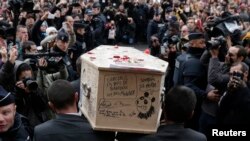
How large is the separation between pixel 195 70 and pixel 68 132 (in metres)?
2.84

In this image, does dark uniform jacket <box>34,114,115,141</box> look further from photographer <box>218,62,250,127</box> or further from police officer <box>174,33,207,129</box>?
police officer <box>174,33,207,129</box>

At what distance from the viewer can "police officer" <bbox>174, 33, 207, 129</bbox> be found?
5.55 m

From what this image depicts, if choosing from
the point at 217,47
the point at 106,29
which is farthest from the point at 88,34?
the point at 217,47

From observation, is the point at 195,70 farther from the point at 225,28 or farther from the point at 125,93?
the point at 125,93

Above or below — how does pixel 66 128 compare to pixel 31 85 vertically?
above

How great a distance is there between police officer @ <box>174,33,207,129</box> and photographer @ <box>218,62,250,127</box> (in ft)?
1.93

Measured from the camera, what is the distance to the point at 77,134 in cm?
298

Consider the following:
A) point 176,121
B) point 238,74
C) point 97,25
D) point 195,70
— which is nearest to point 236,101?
point 238,74

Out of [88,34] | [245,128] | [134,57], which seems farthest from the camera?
[88,34]

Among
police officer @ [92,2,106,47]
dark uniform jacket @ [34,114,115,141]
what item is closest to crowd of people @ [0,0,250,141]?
dark uniform jacket @ [34,114,115,141]

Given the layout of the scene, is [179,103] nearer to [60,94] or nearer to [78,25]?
[60,94]

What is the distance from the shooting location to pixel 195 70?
5574 mm

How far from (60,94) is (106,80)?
456mm

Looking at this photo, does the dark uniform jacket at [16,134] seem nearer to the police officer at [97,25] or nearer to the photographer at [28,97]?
the photographer at [28,97]
